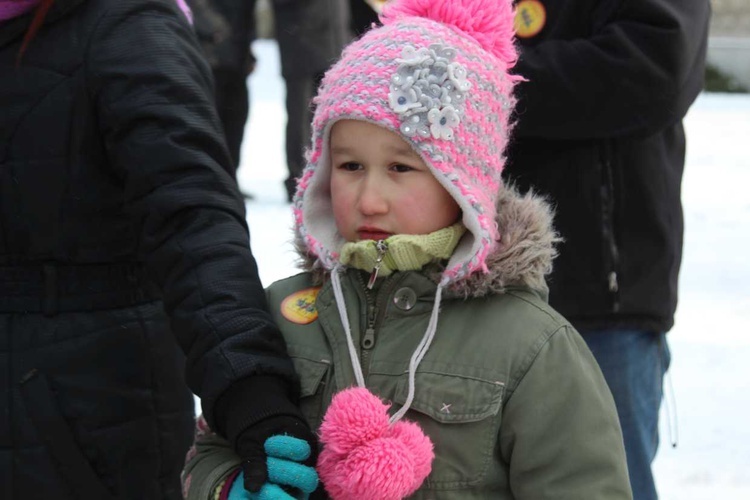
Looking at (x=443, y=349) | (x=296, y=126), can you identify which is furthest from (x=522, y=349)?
(x=296, y=126)

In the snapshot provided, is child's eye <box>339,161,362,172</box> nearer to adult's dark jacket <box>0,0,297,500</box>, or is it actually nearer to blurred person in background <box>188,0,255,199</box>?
adult's dark jacket <box>0,0,297,500</box>

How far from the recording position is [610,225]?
246cm

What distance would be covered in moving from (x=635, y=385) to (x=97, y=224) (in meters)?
1.17

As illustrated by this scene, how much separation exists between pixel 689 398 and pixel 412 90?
336cm

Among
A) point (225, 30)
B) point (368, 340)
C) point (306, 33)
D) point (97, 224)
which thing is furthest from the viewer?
point (306, 33)

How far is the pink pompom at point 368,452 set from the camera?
5.52 ft

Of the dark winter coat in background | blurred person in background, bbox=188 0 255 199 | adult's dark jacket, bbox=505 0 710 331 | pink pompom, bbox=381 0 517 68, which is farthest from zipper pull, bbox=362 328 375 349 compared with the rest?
the dark winter coat in background

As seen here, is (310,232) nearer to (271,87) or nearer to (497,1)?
(497,1)

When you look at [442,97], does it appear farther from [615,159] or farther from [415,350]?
[615,159]

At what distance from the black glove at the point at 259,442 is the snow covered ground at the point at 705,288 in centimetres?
45

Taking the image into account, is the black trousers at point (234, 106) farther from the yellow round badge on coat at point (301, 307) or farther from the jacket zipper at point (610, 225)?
the yellow round badge on coat at point (301, 307)

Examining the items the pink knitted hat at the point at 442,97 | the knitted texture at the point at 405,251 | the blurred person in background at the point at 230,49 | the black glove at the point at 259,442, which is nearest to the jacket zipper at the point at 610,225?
the pink knitted hat at the point at 442,97

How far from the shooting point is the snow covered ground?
421 centimetres

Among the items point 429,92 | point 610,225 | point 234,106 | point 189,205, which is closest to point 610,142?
point 610,225
